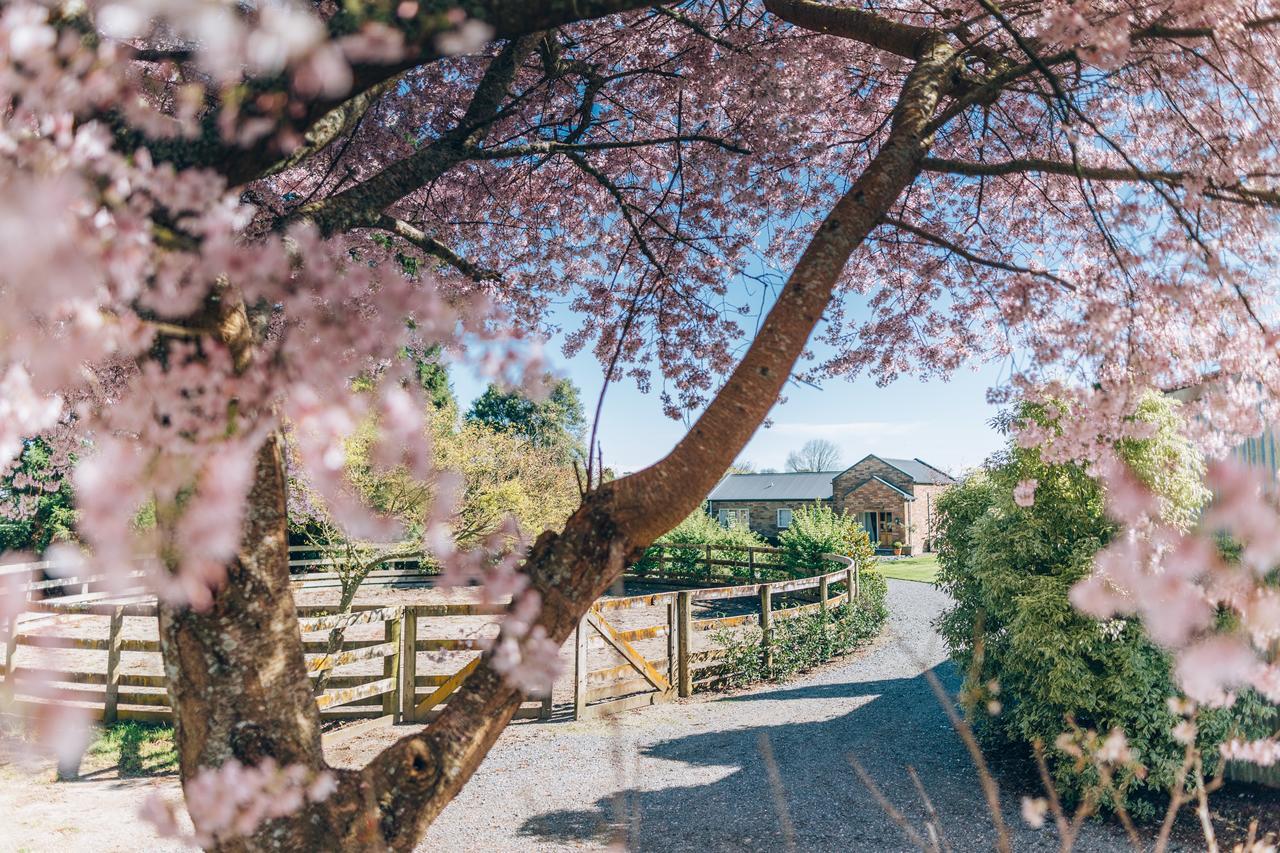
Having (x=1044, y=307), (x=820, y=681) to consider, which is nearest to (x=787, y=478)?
(x=820, y=681)

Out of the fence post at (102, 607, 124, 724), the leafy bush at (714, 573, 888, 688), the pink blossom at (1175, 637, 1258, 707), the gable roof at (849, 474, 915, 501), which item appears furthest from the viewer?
the gable roof at (849, 474, 915, 501)

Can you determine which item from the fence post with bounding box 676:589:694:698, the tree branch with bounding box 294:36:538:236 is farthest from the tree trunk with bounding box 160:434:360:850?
the fence post with bounding box 676:589:694:698

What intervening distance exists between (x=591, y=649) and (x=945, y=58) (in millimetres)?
9790

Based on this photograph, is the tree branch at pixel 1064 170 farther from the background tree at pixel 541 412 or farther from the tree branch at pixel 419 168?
→ the background tree at pixel 541 412

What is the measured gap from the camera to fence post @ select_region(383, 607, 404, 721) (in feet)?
26.4

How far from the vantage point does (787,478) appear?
42.5 meters

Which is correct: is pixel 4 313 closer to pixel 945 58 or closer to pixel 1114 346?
pixel 945 58

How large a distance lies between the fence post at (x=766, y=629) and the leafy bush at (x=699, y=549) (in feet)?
32.8

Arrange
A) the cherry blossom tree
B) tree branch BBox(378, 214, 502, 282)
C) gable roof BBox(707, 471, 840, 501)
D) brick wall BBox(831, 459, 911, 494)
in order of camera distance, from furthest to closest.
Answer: gable roof BBox(707, 471, 840, 501)
brick wall BBox(831, 459, 911, 494)
tree branch BBox(378, 214, 502, 282)
the cherry blossom tree

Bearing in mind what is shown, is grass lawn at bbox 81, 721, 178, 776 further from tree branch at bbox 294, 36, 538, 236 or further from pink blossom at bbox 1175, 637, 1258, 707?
pink blossom at bbox 1175, 637, 1258, 707

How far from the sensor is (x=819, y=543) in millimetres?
18094

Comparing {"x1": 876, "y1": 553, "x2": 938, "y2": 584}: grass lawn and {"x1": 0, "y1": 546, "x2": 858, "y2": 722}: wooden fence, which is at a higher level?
{"x1": 0, "y1": 546, "x2": 858, "y2": 722}: wooden fence

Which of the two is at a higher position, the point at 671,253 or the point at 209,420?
the point at 671,253

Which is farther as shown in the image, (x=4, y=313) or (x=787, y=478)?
(x=787, y=478)
